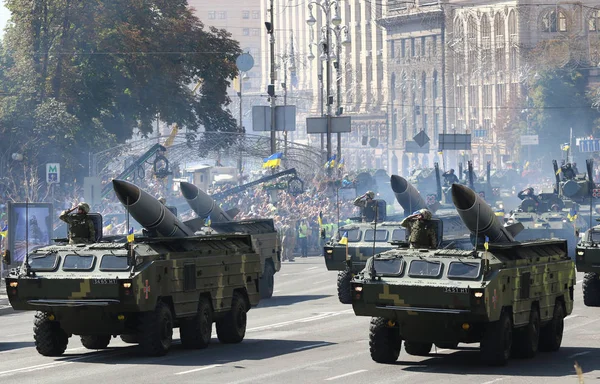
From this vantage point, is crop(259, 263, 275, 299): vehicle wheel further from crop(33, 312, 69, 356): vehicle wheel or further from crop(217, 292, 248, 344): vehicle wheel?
crop(33, 312, 69, 356): vehicle wheel

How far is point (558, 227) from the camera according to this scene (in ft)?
163

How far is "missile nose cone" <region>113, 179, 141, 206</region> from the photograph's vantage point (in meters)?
25.0

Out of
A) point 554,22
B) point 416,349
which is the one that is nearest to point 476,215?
point 416,349

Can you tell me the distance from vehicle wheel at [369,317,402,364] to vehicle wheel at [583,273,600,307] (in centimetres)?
1216

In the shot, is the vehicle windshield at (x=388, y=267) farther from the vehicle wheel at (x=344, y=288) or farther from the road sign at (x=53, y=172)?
the road sign at (x=53, y=172)

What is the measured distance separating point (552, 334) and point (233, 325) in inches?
211

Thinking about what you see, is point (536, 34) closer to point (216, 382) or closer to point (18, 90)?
point (18, 90)

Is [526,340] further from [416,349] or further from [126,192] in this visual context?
[126,192]

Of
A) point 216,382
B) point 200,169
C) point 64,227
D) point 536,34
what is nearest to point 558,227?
point 64,227

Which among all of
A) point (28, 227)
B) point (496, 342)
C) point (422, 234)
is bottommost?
point (496, 342)

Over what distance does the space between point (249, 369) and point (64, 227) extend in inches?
1136

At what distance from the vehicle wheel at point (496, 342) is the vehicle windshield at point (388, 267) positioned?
1585 mm

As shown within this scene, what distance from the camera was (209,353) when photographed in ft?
79.2

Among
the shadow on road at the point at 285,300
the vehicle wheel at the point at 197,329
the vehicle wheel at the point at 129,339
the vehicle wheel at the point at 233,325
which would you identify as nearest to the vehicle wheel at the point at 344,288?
the shadow on road at the point at 285,300
